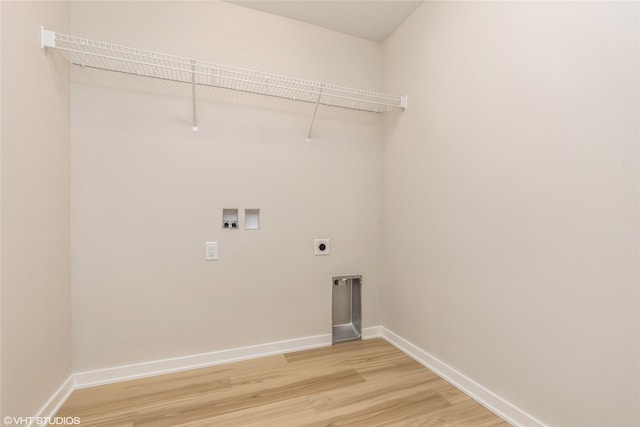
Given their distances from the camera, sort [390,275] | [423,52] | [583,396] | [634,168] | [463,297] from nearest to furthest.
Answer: [634,168] < [583,396] < [463,297] < [423,52] < [390,275]

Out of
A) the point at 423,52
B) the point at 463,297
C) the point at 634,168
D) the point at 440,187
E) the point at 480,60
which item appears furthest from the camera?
the point at 423,52

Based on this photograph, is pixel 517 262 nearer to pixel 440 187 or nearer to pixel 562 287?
pixel 562 287

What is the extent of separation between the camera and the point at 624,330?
1.01m

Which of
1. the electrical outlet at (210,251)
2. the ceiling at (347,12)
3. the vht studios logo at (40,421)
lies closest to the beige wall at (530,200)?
the ceiling at (347,12)

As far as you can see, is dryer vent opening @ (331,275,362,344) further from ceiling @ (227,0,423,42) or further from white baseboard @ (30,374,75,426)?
ceiling @ (227,0,423,42)

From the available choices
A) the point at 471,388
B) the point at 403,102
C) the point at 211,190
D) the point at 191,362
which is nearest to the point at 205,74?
the point at 211,190

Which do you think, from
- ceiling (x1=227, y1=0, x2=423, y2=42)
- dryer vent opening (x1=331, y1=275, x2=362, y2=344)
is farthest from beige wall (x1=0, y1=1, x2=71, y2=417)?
dryer vent opening (x1=331, y1=275, x2=362, y2=344)

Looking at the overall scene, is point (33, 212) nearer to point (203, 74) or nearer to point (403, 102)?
point (203, 74)

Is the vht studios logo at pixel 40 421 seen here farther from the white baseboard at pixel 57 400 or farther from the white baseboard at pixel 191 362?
the white baseboard at pixel 191 362

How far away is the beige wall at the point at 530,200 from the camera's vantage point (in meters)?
1.03

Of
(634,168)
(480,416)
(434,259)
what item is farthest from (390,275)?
(634,168)

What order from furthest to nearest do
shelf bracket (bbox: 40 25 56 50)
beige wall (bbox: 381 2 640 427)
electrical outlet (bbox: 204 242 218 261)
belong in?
electrical outlet (bbox: 204 242 218 261)
shelf bracket (bbox: 40 25 56 50)
beige wall (bbox: 381 2 640 427)

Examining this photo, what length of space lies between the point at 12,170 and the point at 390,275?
218cm

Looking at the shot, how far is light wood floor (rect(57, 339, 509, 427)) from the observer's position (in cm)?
139
